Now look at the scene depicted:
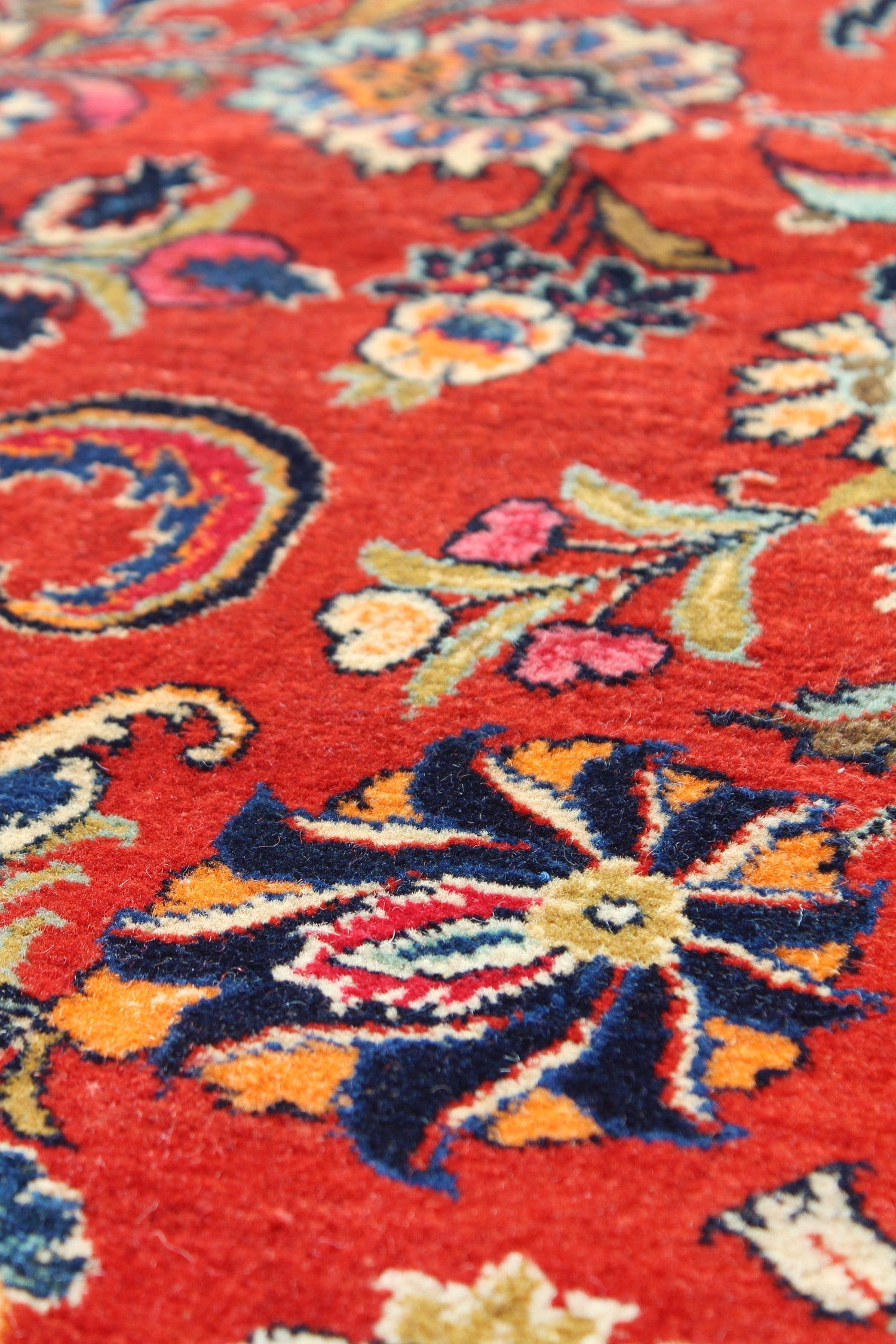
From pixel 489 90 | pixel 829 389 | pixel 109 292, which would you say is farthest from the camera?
pixel 489 90

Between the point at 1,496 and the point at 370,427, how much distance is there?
33 cm

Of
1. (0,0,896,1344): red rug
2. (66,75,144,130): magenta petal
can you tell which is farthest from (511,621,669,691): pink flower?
(66,75,144,130): magenta petal

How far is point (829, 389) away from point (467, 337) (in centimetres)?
36

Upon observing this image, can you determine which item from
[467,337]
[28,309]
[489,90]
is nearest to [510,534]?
[467,337]

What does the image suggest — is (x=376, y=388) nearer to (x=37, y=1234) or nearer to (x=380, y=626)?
(x=380, y=626)

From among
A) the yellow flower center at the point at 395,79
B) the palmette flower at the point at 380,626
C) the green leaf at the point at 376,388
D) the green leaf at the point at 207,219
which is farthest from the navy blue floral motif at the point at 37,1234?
the yellow flower center at the point at 395,79

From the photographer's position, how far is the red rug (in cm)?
49

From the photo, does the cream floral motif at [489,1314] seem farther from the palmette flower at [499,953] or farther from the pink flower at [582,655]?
the pink flower at [582,655]

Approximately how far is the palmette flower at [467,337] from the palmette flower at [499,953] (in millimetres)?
500

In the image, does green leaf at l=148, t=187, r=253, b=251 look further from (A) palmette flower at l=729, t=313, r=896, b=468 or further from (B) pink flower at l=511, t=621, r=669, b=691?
(B) pink flower at l=511, t=621, r=669, b=691

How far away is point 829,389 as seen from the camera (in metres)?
0.99

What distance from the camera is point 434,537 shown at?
34.3 inches

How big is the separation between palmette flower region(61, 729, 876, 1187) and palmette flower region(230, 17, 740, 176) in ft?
3.25

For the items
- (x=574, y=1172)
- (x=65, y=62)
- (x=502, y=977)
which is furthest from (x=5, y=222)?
(x=574, y=1172)
